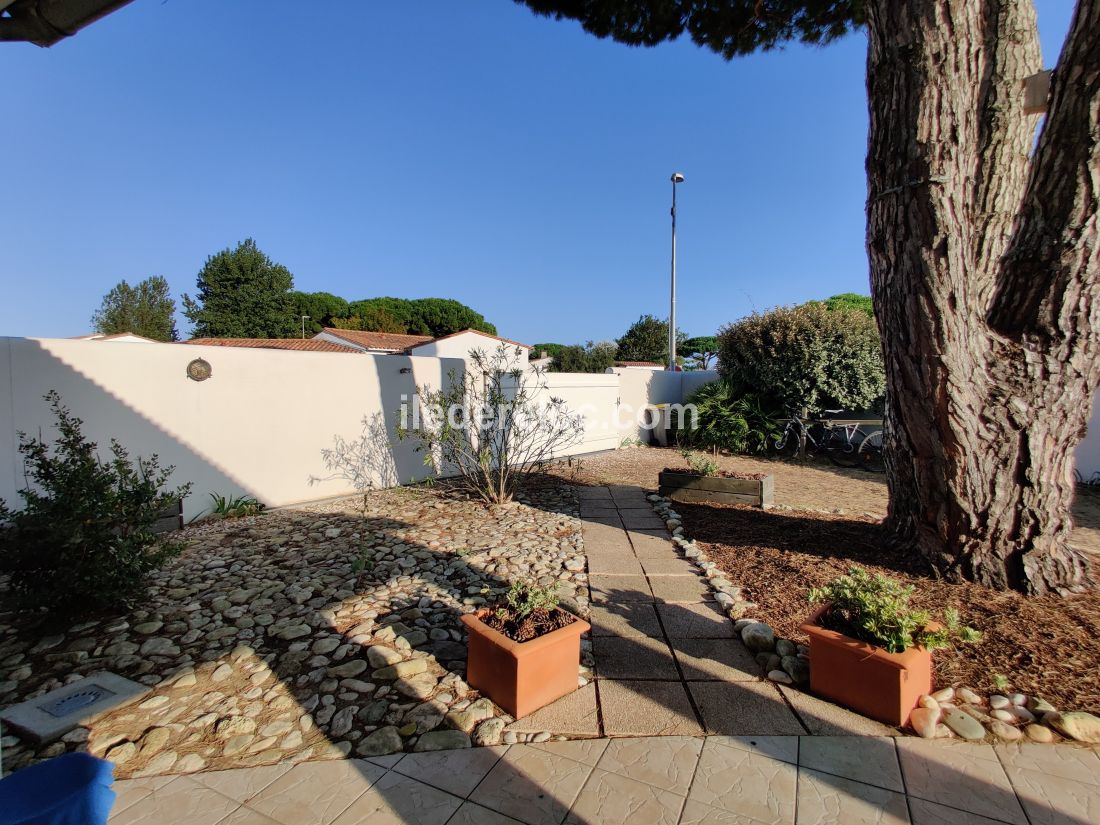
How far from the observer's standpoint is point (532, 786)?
173 cm

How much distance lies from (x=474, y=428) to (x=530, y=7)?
4.76m

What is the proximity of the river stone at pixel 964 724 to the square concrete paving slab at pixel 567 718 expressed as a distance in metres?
1.38

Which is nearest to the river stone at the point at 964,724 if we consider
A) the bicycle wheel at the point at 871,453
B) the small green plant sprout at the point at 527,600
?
the small green plant sprout at the point at 527,600

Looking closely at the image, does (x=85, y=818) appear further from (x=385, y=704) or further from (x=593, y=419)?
(x=593, y=419)

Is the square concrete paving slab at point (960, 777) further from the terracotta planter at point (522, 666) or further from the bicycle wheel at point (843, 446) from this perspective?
the bicycle wheel at point (843, 446)

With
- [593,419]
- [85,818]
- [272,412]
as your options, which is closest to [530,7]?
[272,412]

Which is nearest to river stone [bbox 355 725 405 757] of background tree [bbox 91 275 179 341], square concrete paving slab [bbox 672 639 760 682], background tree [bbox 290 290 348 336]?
square concrete paving slab [bbox 672 639 760 682]

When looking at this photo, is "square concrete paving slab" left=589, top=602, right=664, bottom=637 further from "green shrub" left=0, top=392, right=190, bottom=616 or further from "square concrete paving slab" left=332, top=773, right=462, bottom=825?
"green shrub" left=0, top=392, right=190, bottom=616

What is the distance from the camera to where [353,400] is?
619cm

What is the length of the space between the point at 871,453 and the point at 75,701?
34.4 feet

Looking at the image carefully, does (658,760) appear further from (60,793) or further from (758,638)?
(60,793)

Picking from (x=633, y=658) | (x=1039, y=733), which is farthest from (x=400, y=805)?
(x=1039, y=733)

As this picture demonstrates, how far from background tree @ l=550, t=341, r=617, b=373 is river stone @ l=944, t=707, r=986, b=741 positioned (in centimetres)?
2213

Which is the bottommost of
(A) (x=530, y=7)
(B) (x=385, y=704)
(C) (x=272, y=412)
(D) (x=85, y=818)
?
(B) (x=385, y=704)
